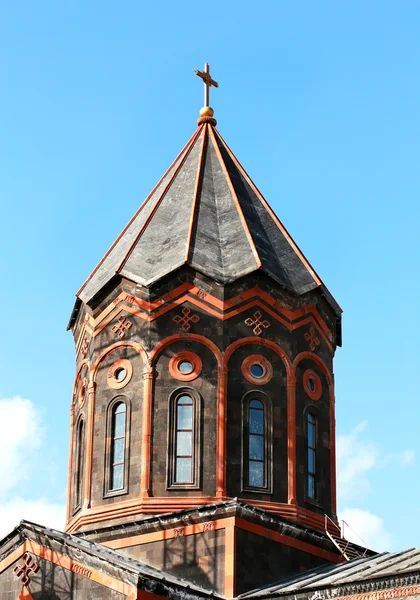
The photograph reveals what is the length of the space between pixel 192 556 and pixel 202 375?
4149 millimetres

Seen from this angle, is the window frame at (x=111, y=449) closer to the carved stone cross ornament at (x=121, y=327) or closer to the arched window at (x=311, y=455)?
the carved stone cross ornament at (x=121, y=327)

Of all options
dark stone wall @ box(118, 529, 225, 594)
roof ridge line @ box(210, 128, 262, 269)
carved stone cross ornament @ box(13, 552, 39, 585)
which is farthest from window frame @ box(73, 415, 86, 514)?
roof ridge line @ box(210, 128, 262, 269)

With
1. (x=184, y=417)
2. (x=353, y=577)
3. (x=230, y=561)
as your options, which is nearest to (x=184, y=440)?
(x=184, y=417)

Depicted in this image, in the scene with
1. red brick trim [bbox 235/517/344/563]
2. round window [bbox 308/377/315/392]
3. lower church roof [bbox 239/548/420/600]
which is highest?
round window [bbox 308/377/315/392]

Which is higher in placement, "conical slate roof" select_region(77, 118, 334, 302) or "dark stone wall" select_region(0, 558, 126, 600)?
"conical slate roof" select_region(77, 118, 334, 302)

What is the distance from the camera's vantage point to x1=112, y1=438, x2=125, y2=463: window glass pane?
1068 inches

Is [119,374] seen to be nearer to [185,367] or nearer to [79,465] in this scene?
[185,367]

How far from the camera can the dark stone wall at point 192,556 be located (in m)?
24.8

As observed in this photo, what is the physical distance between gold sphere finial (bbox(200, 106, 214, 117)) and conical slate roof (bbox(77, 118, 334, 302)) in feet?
0.44

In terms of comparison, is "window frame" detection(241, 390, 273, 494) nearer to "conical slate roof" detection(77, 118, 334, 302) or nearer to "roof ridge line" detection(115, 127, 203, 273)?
"conical slate roof" detection(77, 118, 334, 302)

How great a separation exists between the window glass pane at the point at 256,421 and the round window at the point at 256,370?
2.68 ft

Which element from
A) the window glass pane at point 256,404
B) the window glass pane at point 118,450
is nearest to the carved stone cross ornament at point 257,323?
the window glass pane at point 256,404

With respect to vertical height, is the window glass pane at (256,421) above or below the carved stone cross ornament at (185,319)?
below

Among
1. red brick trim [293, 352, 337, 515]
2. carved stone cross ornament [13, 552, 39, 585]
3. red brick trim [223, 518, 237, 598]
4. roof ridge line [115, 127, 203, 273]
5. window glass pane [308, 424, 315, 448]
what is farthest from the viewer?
roof ridge line [115, 127, 203, 273]
